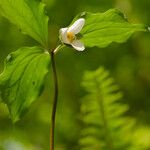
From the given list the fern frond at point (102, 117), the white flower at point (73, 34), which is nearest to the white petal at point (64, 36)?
the white flower at point (73, 34)

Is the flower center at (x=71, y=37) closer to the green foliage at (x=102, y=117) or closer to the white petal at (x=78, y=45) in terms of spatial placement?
the white petal at (x=78, y=45)

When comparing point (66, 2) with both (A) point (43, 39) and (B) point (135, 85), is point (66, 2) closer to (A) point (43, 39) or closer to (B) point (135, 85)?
(B) point (135, 85)

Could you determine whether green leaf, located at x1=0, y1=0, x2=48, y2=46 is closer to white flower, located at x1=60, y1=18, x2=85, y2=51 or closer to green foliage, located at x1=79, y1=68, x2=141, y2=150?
white flower, located at x1=60, y1=18, x2=85, y2=51

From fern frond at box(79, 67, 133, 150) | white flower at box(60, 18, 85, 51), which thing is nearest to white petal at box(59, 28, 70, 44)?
white flower at box(60, 18, 85, 51)

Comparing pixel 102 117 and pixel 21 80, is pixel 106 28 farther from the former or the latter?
pixel 102 117

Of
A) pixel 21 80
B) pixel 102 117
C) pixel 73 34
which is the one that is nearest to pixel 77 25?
pixel 73 34

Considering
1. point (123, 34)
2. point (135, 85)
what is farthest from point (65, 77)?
point (123, 34)
